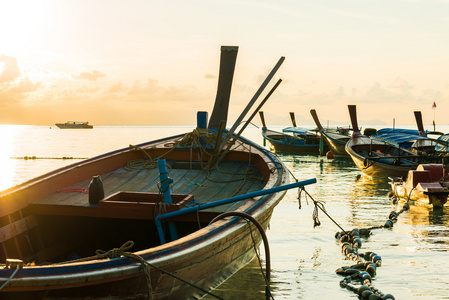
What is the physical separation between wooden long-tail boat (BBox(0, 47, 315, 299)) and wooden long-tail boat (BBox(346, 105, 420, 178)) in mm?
14546

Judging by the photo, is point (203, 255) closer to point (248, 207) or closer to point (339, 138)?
point (248, 207)

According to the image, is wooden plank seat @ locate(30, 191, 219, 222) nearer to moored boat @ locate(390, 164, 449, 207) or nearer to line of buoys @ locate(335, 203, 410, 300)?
line of buoys @ locate(335, 203, 410, 300)

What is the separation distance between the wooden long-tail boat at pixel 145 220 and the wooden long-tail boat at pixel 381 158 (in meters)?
14.5

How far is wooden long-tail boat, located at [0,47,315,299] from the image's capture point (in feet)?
12.5

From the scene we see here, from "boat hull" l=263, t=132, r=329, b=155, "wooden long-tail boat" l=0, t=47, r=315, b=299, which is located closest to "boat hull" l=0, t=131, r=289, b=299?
"wooden long-tail boat" l=0, t=47, r=315, b=299

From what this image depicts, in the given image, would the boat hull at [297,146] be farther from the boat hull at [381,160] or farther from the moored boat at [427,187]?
the moored boat at [427,187]

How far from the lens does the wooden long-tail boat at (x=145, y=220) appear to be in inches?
150

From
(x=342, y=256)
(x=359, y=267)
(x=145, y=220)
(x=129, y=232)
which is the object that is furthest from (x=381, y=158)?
(x=129, y=232)

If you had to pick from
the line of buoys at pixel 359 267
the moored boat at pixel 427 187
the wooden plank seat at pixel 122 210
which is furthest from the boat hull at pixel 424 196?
the wooden plank seat at pixel 122 210

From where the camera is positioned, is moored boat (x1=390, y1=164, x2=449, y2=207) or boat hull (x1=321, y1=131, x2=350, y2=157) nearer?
moored boat (x1=390, y1=164, x2=449, y2=207)

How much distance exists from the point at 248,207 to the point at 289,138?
145ft

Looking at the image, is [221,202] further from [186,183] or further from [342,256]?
[342,256]

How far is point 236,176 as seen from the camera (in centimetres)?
891

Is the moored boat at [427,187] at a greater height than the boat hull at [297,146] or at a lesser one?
greater
